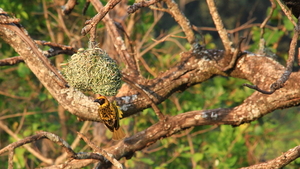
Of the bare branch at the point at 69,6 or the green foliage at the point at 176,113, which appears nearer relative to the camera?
the bare branch at the point at 69,6

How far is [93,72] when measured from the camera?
2865 mm

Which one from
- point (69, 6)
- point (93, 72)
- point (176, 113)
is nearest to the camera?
point (93, 72)

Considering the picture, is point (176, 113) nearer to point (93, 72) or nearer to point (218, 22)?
point (218, 22)

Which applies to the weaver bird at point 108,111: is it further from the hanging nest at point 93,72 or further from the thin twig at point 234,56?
the thin twig at point 234,56

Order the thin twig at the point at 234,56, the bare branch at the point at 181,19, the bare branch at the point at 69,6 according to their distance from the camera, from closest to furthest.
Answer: the thin twig at the point at 234,56
the bare branch at the point at 181,19
the bare branch at the point at 69,6

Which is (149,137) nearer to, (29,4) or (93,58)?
(93,58)

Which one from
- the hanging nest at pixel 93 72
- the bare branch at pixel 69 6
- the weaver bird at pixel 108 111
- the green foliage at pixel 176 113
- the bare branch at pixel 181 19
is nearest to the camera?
the hanging nest at pixel 93 72

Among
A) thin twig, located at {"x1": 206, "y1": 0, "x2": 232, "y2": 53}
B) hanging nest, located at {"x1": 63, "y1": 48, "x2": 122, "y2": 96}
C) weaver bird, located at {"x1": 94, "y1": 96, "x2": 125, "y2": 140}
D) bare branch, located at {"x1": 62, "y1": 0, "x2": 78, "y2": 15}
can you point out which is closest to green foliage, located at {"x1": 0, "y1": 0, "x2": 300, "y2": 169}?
bare branch, located at {"x1": 62, "y1": 0, "x2": 78, "y2": 15}

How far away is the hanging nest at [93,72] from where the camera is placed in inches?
111

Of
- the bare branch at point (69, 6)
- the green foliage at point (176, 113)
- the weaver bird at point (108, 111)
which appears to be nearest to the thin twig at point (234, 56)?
the weaver bird at point (108, 111)

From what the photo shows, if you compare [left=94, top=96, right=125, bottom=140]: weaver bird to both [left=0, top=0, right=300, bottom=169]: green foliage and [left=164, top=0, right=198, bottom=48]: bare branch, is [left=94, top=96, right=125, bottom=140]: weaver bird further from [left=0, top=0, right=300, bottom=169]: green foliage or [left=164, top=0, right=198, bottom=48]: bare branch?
[left=0, top=0, right=300, bottom=169]: green foliage

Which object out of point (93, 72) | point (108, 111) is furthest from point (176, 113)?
point (93, 72)

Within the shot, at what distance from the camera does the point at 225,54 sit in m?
3.52

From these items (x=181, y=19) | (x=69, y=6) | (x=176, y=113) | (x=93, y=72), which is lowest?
(x=176, y=113)
